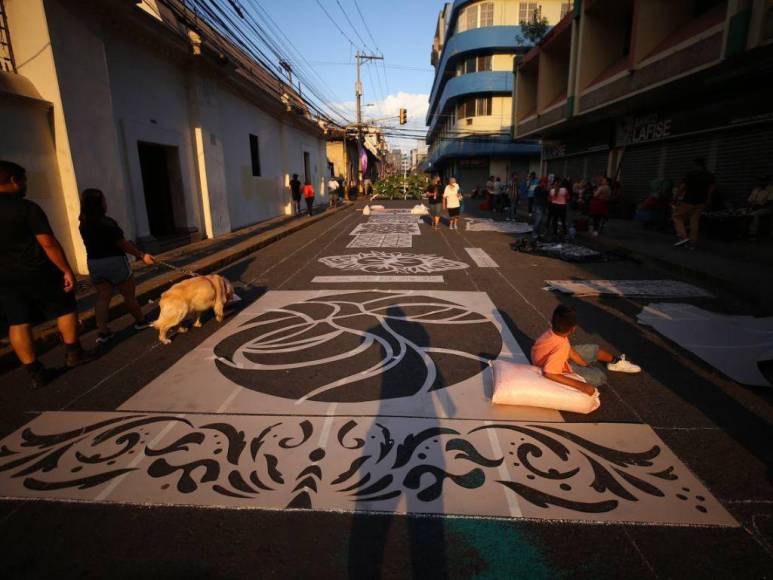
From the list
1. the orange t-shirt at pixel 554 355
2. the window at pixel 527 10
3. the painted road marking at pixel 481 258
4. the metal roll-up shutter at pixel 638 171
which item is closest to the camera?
the orange t-shirt at pixel 554 355

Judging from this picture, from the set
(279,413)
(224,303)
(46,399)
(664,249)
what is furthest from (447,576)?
(664,249)

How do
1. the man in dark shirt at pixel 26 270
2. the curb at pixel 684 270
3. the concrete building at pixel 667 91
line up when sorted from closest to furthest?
the man in dark shirt at pixel 26 270
the curb at pixel 684 270
the concrete building at pixel 667 91

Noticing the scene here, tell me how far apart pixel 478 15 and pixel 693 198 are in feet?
114

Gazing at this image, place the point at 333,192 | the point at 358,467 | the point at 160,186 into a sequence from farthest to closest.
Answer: the point at 333,192, the point at 160,186, the point at 358,467

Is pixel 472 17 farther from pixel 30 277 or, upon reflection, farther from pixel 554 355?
pixel 30 277

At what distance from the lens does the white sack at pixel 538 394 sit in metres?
3.19

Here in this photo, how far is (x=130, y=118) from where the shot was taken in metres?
9.28

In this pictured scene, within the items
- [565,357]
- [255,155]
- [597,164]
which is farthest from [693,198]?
[255,155]

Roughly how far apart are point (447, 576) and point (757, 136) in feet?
44.3

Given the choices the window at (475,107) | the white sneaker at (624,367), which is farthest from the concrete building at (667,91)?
the window at (475,107)

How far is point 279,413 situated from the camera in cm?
328

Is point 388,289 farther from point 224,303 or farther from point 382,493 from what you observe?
point 382,493

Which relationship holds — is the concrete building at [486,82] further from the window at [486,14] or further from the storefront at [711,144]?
the storefront at [711,144]

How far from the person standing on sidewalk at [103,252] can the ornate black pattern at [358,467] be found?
2.04 m
